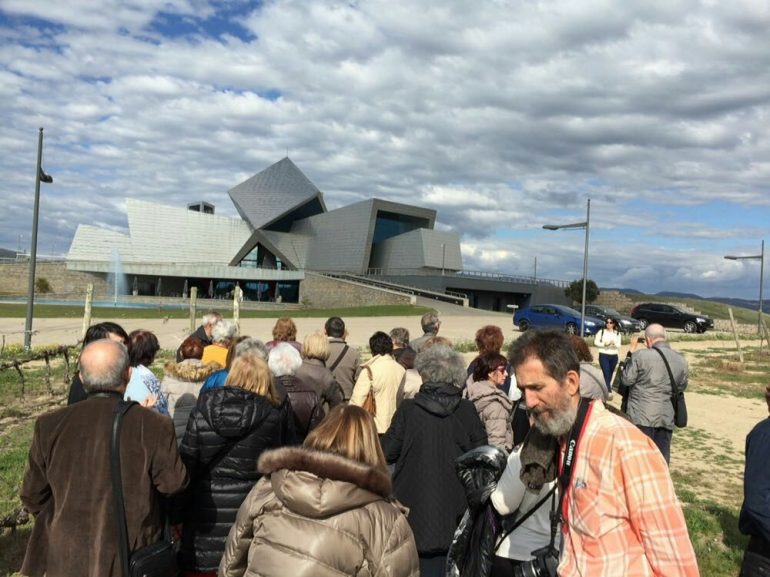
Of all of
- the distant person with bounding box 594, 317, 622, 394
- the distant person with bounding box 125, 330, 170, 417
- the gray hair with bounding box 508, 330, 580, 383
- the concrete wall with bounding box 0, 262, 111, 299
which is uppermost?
the gray hair with bounding box 508, 330, 580, 383

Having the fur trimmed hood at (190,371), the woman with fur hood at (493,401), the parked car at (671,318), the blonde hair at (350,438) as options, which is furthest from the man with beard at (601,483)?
the parked car at (671,318)

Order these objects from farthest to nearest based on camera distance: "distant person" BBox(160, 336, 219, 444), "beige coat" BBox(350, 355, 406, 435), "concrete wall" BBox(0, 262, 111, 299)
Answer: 1. "concrete wall" BBox(0, 262, 111, 299)
2. "beige coat" BBox(350, 355, 406, 435)
3. "distant person" BBox(160, 336, 219, 444)

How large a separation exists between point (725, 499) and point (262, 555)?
18.8 feet

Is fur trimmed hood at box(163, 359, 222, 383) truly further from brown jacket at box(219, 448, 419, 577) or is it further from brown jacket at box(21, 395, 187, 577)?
brown jacket at box(219, 448, 419, 577)

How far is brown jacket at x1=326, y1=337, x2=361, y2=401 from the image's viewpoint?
19.7 feet

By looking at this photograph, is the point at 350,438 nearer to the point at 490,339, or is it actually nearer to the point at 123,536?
the point at 123,536

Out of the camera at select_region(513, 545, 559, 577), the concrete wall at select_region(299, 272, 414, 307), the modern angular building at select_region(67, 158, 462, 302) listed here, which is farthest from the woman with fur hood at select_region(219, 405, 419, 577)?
the modern angular building at select_region(67, 158, 462, 302)

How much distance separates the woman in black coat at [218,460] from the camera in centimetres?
314

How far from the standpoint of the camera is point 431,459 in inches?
135

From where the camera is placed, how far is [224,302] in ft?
152

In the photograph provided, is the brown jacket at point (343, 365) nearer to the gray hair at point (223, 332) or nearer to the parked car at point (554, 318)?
the gray hair at point (223, 332)

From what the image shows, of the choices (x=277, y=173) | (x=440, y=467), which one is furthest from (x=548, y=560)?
(x=277, y=173)

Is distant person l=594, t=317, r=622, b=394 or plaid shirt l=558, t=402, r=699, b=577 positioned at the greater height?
plaid shirt l=558, t=402, r=699, b=577

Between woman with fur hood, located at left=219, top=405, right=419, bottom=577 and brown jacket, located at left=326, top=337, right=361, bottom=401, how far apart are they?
3770mm
